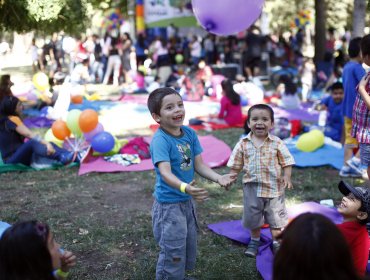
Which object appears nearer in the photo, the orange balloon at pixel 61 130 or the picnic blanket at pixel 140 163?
the picnic blanket at pixel 140 163

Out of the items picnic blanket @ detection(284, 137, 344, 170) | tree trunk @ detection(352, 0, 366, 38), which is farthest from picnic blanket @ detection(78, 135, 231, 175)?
tree trunk @ detection(352, 0, 366, 38)

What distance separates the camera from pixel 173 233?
3174 millimetres

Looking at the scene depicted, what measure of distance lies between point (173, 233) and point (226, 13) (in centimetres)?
304

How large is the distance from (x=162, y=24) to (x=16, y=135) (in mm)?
13754

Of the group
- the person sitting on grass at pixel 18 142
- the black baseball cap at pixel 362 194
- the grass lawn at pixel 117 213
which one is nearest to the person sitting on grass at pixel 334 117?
the grass lawn at pixel 117 213

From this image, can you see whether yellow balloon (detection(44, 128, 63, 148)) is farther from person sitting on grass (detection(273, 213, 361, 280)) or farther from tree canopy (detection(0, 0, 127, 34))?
person sitting on grass (detection(273, 213, 361, 280))

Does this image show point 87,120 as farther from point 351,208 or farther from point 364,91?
point 351,208

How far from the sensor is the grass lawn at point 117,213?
388cm

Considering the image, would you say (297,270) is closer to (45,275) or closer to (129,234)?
(45,275)

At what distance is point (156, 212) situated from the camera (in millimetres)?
3262

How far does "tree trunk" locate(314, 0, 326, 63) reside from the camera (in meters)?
15.4

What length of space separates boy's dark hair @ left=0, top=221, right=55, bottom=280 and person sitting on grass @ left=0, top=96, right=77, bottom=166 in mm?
4788

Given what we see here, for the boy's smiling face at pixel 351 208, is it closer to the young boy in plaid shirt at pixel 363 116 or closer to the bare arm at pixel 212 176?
the bare arm at pixel 212 176

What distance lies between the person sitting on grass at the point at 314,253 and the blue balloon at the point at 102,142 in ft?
17.4
